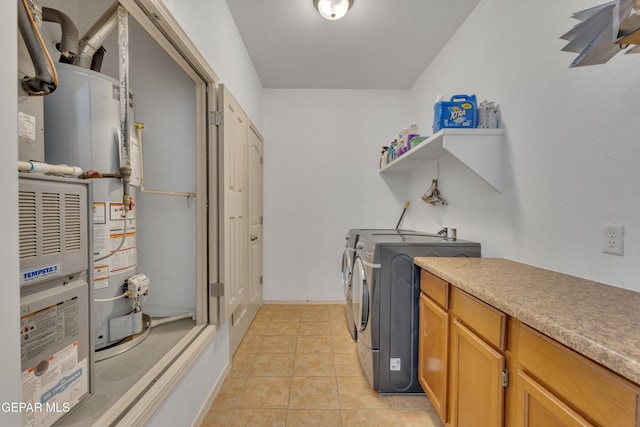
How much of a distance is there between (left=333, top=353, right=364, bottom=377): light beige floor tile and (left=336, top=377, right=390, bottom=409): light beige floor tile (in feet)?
0.18

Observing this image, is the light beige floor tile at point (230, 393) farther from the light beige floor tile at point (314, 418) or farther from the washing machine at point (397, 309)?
the washing machine at point (397, 309)

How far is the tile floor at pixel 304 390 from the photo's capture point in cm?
157

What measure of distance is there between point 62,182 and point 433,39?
8.93 ft

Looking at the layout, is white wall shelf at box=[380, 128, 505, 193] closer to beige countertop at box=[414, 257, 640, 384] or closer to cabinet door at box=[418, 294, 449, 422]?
beige countertop at box=[414, 257, 640, 384]

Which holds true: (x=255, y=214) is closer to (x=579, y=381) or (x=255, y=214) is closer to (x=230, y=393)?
(x=230, y=393)

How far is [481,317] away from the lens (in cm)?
109

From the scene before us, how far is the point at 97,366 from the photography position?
1.31 meters

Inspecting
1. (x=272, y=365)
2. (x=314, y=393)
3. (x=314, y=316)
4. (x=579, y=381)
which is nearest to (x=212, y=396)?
(x=272, y=365)

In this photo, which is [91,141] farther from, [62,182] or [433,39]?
[433,39]

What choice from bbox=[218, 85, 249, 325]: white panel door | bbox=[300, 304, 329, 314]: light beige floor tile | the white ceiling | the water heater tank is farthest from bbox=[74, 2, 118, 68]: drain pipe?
bbox=[300, 304, 329, 314]: light beige floor tile

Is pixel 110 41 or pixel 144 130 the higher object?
pixel 110 41

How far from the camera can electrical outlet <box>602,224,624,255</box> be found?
1.03 metres

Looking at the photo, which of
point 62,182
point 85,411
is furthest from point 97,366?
point 62,182

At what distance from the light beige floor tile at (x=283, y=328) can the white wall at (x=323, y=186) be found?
20.8 inches
